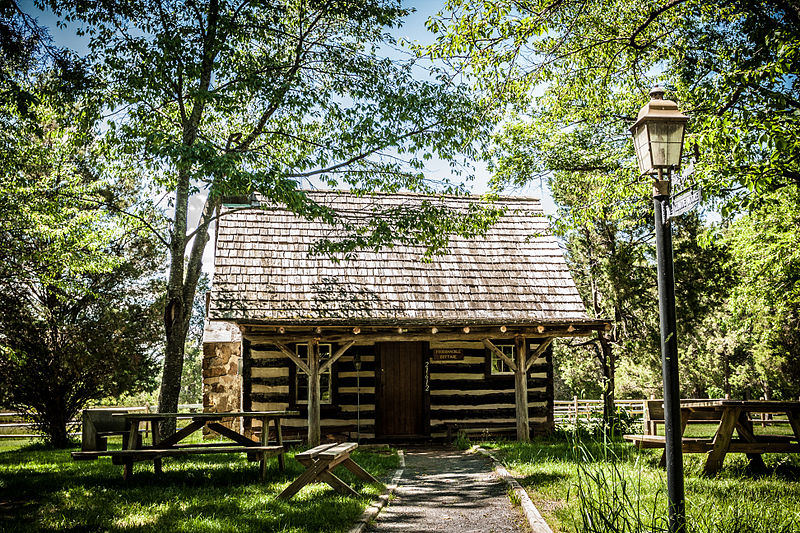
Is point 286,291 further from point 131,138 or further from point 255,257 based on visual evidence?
point 131,138

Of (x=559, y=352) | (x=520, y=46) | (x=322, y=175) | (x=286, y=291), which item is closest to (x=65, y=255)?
(x=286, y=291)

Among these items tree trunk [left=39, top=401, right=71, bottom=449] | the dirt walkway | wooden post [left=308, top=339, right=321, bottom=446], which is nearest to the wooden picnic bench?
the dirt walkway

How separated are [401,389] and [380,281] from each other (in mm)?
2726

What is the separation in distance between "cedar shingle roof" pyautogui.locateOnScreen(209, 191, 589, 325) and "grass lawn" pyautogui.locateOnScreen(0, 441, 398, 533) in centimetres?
387

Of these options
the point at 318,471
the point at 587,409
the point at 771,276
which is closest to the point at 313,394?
the point at 318,471

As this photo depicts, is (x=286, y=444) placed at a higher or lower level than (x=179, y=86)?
lower

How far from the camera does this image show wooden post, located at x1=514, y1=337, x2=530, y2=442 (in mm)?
12969

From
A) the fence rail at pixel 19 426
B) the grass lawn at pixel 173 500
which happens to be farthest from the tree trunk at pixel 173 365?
the fence rail at pixel 19 426

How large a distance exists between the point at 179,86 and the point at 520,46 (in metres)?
6.27

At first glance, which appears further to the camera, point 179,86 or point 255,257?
point 255,257

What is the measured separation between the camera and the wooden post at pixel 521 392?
12969 millimetres

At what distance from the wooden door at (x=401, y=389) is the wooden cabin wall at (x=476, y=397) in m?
0.37

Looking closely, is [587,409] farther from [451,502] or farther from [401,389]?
[451,502]

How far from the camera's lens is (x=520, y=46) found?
24.6 ft
